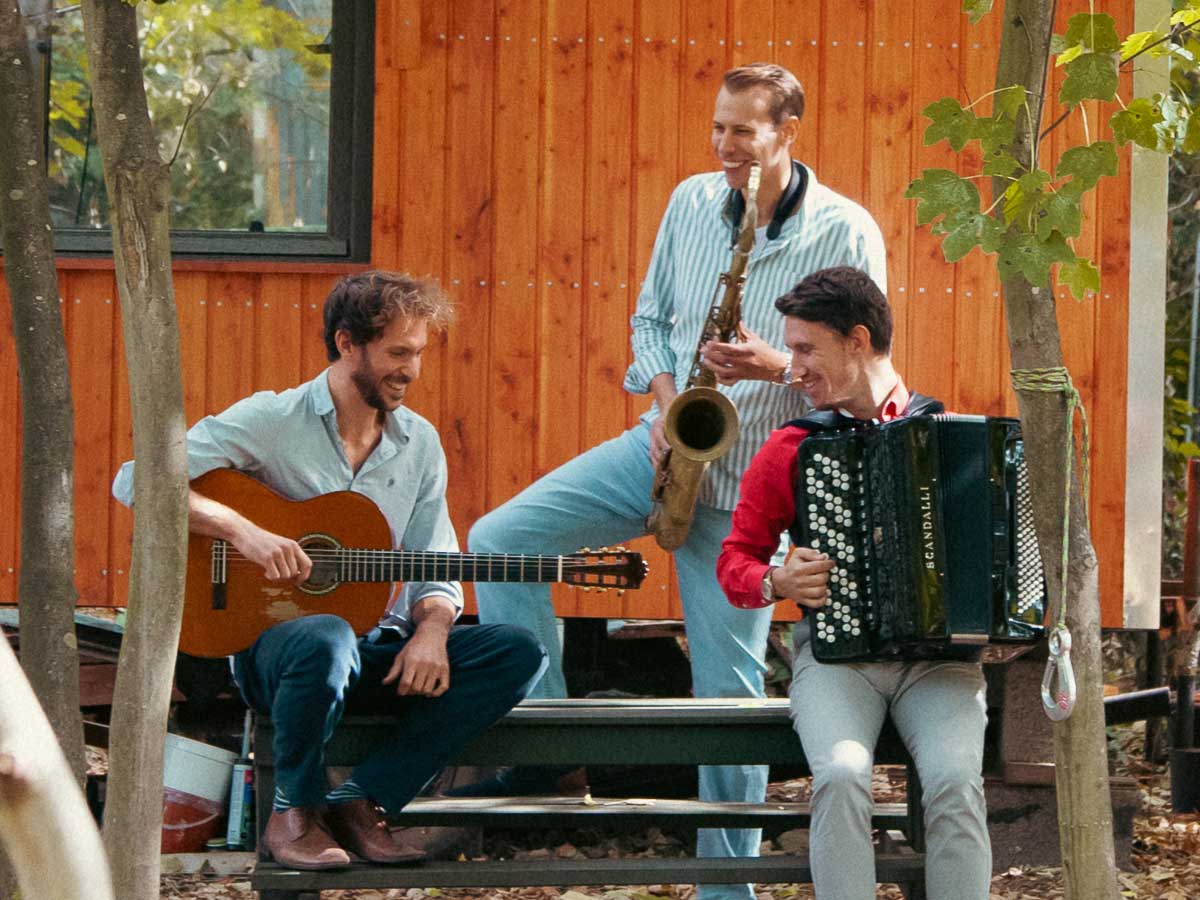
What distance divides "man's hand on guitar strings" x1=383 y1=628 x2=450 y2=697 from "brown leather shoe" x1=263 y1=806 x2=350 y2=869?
383 mm

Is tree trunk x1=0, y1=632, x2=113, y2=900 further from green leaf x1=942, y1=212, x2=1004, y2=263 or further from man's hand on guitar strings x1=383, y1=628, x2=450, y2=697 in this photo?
man's hand on guitar strings x1=383, y1=628, x2=450, y2=697

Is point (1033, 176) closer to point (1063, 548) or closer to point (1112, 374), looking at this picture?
point (1063, 548)

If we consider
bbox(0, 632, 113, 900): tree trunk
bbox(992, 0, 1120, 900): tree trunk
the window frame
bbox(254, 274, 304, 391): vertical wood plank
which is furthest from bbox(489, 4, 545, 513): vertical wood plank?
bbox(0, 632, 113, 900): tree trunk

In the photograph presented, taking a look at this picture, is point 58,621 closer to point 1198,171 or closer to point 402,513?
point 402,513

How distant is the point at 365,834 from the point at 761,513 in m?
1.27

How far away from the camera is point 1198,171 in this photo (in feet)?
34.3

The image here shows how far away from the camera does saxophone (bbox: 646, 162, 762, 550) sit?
15.4 ft

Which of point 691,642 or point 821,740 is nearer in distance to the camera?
point 821,740

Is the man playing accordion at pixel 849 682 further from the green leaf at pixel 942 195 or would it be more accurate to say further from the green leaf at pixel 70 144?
the green leaf at pixel 70 144

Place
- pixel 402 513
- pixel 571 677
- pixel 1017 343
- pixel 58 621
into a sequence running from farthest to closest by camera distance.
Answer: pixel 571 677
pixel 402 513
pixel 58 621
pixel 1017 343

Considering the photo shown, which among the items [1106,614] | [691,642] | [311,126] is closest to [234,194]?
[311,126]

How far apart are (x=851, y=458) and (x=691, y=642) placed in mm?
960

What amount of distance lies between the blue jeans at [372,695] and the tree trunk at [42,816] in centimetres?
280

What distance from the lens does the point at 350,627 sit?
175 inches
